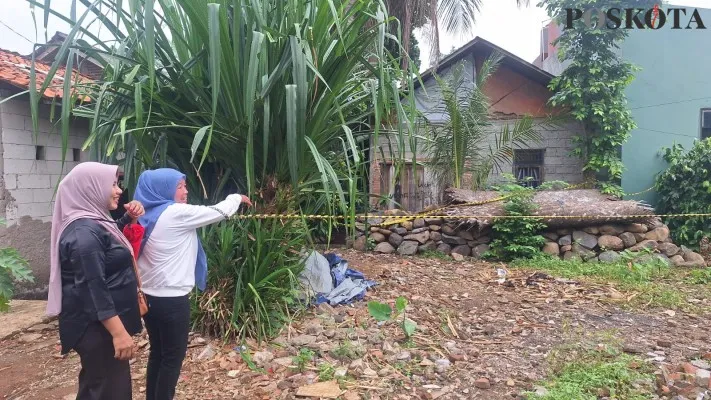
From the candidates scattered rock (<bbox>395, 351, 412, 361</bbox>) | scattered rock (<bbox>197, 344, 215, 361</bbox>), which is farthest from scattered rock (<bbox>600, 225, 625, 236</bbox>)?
scattered rock (<bbox>197, 344, 215, 361</bbox>)

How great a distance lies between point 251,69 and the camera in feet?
8.09

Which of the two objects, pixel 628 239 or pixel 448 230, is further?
pixel 448 230

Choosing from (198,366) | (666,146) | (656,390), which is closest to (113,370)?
(198,366)

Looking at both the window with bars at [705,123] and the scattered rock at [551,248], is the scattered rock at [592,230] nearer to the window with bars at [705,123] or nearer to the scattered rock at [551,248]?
the scattered rock at [551,248]

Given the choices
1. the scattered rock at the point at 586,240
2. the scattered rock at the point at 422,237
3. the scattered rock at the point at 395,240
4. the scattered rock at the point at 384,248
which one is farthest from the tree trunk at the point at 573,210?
the scattered rock at the point at 384,248

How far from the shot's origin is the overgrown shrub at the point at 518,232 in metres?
6.18

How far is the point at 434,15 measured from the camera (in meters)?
8.94

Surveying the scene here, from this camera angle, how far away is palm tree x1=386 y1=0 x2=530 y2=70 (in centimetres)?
864

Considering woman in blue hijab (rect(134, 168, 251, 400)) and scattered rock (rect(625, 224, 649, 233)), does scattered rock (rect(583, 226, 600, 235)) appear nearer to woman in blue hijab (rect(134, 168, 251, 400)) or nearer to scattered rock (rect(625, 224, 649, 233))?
scattered rock (rect(625, 224, 649, 233))

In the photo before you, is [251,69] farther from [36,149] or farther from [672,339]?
[36,149]

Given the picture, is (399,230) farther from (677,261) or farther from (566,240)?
(677,261)

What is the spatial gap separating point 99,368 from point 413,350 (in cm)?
194

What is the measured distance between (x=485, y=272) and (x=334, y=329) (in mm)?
2821

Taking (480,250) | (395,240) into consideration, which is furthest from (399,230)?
(480,250)
